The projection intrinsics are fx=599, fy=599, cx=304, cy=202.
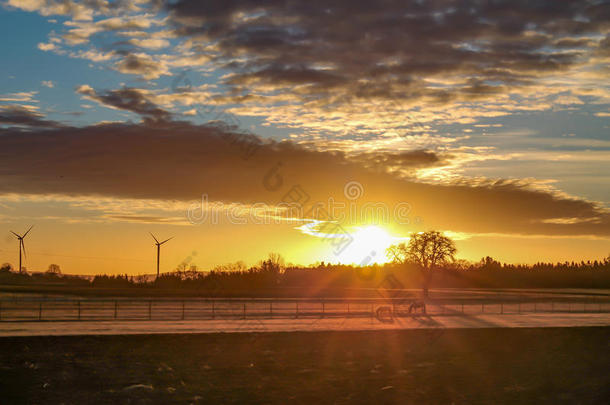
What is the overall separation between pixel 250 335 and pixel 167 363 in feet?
24.4

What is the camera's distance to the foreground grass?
117 ft

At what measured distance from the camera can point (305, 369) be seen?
42.5 m

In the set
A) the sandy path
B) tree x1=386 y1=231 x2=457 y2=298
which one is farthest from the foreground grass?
tree x1=386 y1=231 x2=457 y2=298

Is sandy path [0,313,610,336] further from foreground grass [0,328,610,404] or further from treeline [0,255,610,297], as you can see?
treeline [0,255,610,297]

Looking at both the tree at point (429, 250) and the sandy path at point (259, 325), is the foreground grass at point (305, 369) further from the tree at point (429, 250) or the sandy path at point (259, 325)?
the tree at point (429, 250)

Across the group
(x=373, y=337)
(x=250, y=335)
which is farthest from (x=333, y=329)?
(x=250, y=335)

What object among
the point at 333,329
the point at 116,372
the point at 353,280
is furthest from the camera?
the point at 353,280

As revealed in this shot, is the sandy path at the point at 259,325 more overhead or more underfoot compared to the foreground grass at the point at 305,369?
more overhead

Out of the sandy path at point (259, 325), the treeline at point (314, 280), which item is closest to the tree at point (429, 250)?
the treeline at point (314, 280)

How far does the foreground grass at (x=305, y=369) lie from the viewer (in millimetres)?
35750

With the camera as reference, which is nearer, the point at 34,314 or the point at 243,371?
the point at 243,371

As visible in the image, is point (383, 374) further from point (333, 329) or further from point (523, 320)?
point (523, 320)

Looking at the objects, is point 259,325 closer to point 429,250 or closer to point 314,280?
point 429,250

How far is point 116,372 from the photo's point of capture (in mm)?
37938
